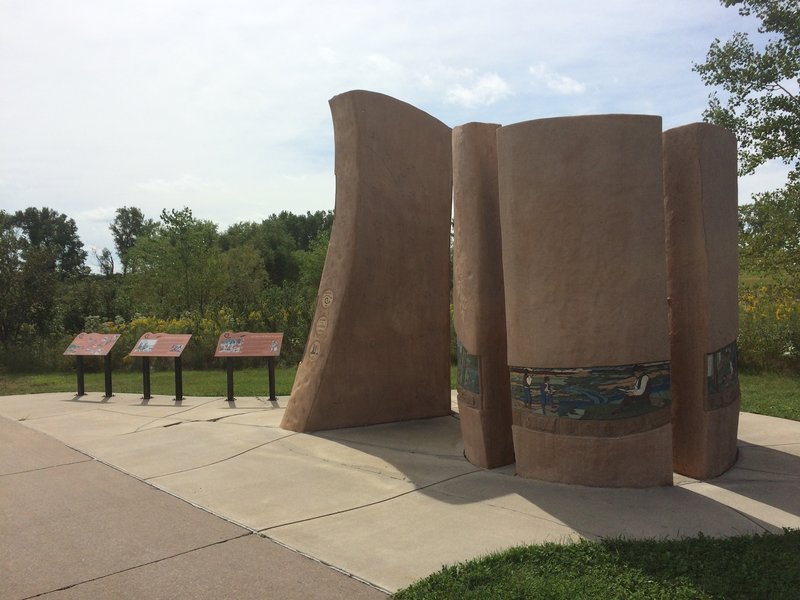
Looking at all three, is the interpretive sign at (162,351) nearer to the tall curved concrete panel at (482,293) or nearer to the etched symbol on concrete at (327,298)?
the etched symbol on concrete at (327,298)

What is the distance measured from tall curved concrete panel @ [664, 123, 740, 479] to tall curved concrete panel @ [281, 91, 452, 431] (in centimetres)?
353

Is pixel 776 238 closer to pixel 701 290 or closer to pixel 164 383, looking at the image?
pixel 701 290

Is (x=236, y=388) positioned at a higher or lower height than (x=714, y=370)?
lower

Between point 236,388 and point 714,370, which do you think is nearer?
point 714,370

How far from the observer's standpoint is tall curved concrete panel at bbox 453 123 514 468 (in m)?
6.63

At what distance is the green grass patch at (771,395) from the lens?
962 centimetres

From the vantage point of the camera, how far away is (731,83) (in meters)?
12.8

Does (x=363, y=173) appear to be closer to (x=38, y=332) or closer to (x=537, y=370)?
(x=537, y=370)

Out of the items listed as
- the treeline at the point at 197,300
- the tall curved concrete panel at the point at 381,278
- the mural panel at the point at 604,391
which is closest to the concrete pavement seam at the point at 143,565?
the mural panel at the point at 604,391

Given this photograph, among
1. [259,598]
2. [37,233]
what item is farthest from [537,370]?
[37,233]

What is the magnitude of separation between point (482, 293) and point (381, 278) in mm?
2312

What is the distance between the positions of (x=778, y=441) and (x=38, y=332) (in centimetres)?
1893

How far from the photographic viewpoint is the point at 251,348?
11.0 metres

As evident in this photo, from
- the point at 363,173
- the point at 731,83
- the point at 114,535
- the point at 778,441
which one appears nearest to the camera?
the point at 114,535
